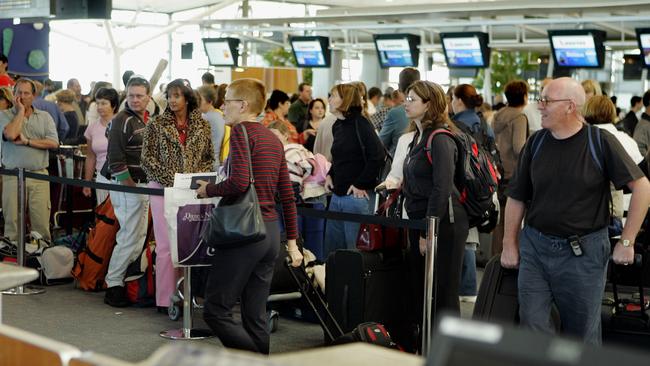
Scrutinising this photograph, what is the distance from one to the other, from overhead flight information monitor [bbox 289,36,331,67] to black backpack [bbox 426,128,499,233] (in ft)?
51.8

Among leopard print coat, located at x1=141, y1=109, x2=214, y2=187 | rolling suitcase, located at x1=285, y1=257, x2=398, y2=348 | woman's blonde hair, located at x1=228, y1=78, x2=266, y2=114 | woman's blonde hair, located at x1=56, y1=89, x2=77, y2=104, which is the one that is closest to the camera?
woman's blonde hair, located at x1=228, y1=78, x2=266, y2=114

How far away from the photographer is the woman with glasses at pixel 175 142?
6.55 metres

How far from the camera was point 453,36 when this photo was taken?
19.8 meters

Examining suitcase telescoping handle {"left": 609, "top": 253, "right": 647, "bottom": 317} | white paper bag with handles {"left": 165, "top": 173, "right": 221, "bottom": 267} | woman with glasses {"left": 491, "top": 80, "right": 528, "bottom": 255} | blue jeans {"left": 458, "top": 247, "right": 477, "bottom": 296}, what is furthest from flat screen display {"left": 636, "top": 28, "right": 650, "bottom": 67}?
white paper bag with handles {"left": 165, "top": 173, "right": 221, "bottom": 267}

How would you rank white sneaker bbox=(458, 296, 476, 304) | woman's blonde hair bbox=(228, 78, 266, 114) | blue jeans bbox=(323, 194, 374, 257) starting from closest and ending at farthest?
woman's blonde hair bbox=(228, 78, 266, 114) < blue jeans bbox=(323, 194, 374, 257) < white sneaker bbox=(458, 296, 476, 304)

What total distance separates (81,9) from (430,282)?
4.97 metres

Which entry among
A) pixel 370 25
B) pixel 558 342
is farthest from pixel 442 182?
pixel 370 25

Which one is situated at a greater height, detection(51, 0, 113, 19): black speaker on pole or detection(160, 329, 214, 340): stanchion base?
detection(51, 0, 113, 19): black speaker on pole

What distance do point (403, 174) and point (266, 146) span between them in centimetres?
132

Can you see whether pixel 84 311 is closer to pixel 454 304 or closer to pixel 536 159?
pixel 454 304

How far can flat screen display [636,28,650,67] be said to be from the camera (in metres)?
16.8

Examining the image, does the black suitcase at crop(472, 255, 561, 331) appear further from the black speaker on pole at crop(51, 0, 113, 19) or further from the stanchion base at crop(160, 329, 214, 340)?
the black speaker on pole at crop(51, 0, 113, 19)

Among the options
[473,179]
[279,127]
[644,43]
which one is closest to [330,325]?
[473,179]

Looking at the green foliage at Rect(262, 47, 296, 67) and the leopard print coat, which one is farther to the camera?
the green foliage at Rect(262, 47, 296, 67)
